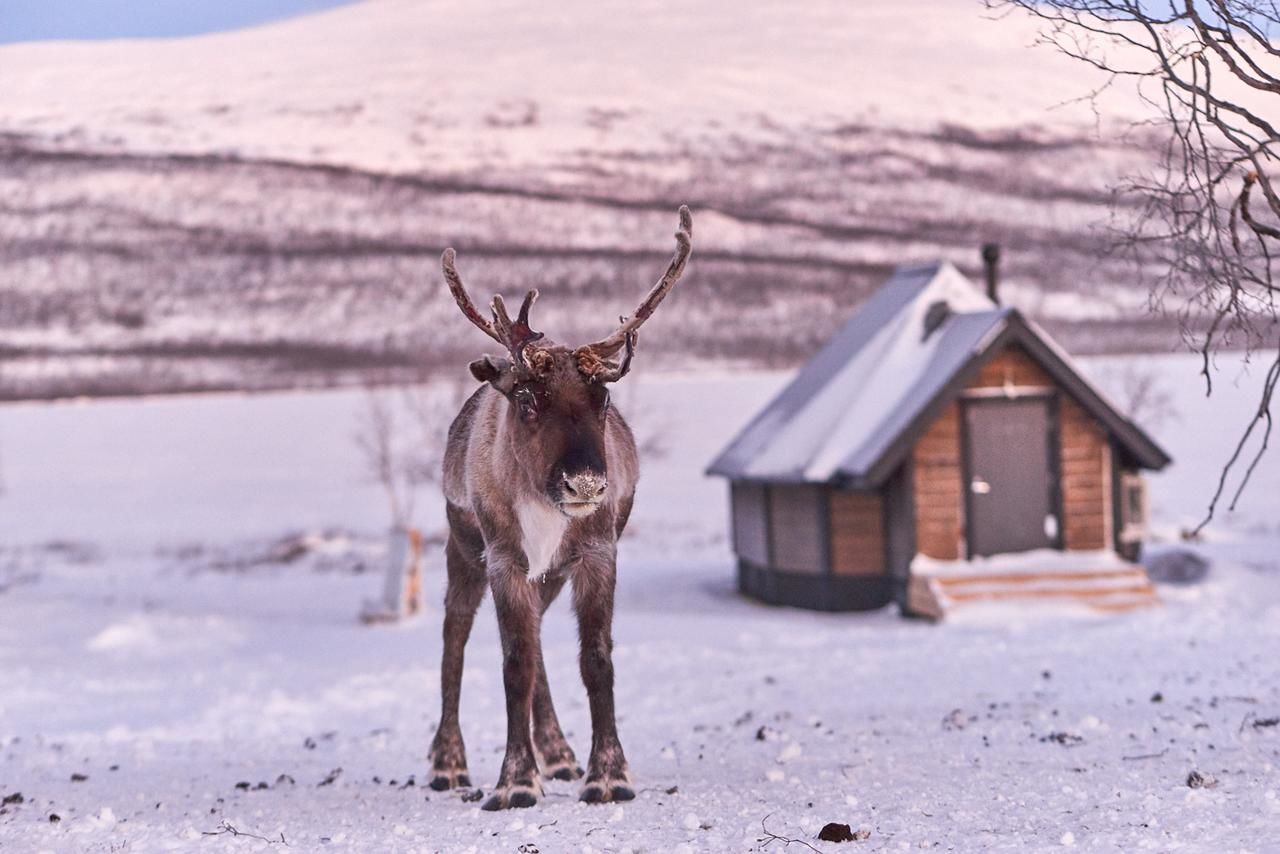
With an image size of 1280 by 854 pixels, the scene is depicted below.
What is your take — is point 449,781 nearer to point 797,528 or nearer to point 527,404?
point 527,404

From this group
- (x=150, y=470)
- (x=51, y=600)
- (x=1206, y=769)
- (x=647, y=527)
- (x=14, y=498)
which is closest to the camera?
(x=1206, y=769)

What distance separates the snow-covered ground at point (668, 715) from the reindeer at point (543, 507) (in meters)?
0.39

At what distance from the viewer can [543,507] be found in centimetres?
866

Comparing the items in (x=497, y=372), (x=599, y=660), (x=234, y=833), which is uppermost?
(x=497, y=372)

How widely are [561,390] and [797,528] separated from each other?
610 inches

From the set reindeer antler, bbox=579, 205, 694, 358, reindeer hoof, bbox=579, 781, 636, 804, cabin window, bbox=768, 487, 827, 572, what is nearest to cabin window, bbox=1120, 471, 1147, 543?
cabin window, bbox=768, 487, 827, 572

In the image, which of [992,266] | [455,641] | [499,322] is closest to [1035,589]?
[992,266]

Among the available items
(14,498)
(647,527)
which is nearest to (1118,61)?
(647,527)

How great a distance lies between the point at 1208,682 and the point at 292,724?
8630mm

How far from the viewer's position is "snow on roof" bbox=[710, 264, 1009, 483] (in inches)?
859

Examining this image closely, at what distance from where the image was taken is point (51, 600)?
27.4 meters

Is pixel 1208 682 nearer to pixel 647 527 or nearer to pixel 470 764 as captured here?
pixel 470 764

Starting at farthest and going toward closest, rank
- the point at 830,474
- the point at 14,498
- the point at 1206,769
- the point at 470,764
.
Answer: the point at 14,498 < the point at 830,474 < the point at 470,764 < the point at 1206,769

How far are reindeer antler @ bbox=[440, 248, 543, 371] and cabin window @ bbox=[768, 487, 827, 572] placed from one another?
1447 cm
